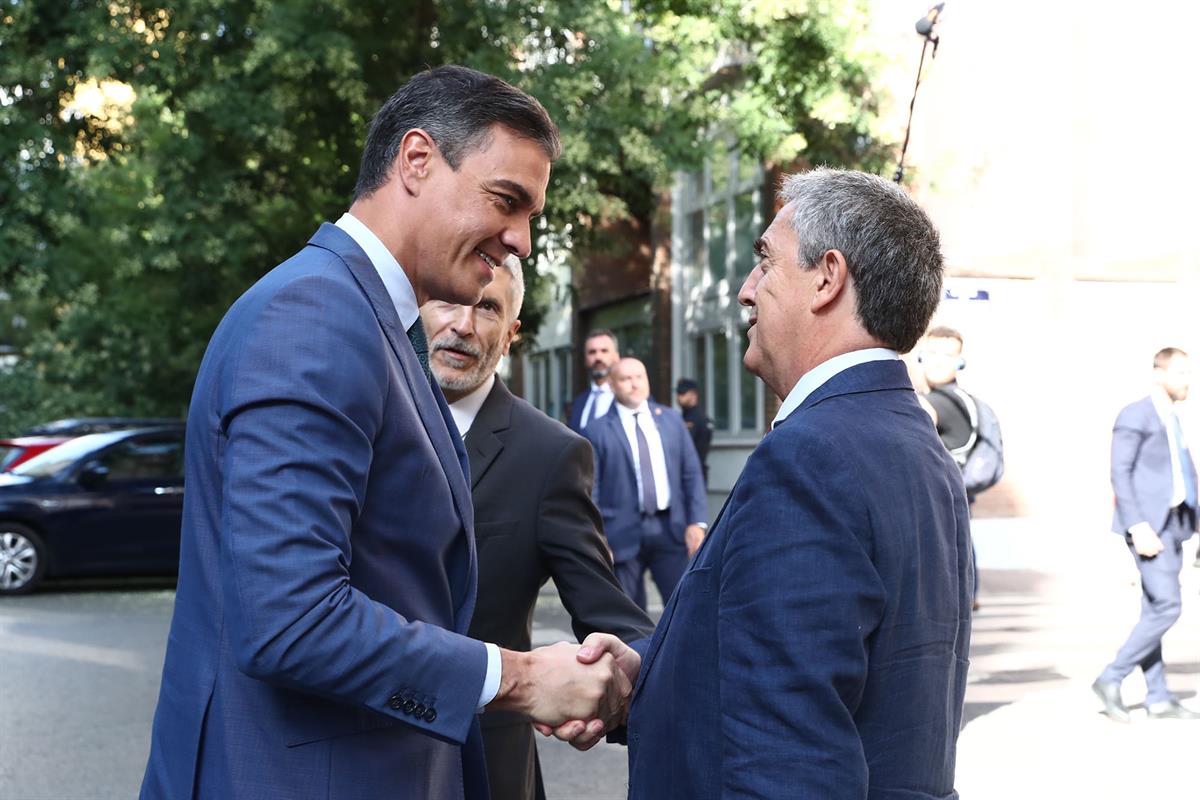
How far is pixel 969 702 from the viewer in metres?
8.88

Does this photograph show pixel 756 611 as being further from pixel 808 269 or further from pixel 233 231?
pixel 233 231

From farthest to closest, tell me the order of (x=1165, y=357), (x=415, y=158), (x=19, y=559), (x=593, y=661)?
(x=19, y=559), (x=1165, y=357), (x=593, y=661), (x=415, y=158)

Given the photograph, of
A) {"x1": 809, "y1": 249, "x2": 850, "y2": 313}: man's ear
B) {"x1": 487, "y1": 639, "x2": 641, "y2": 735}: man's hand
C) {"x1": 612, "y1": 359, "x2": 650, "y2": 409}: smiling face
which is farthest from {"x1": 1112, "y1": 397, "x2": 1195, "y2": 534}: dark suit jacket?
{"x1": 809, "y1": 249, "x2": 850, "y2": 313}: man's ear

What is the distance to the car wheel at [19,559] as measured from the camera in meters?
15.0

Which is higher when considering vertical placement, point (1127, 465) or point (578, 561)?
point (578, 561)

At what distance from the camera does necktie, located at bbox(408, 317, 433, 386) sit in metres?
2.56

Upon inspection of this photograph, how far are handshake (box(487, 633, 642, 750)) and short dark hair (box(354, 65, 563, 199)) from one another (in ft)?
2.72

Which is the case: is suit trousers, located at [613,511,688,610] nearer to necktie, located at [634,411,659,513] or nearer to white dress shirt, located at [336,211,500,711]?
necktie, located at [634,411,659,513]

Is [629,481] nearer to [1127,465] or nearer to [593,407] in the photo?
[593,407]

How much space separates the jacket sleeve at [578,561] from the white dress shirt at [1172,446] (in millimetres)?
5935

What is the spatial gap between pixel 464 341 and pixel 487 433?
0.29 metres

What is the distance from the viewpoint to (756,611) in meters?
2.13

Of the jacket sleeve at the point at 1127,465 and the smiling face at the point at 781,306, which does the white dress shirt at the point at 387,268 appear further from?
the jacket sleeve at the point at 1127,465

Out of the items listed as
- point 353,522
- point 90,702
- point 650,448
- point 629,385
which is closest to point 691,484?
point 650,448
